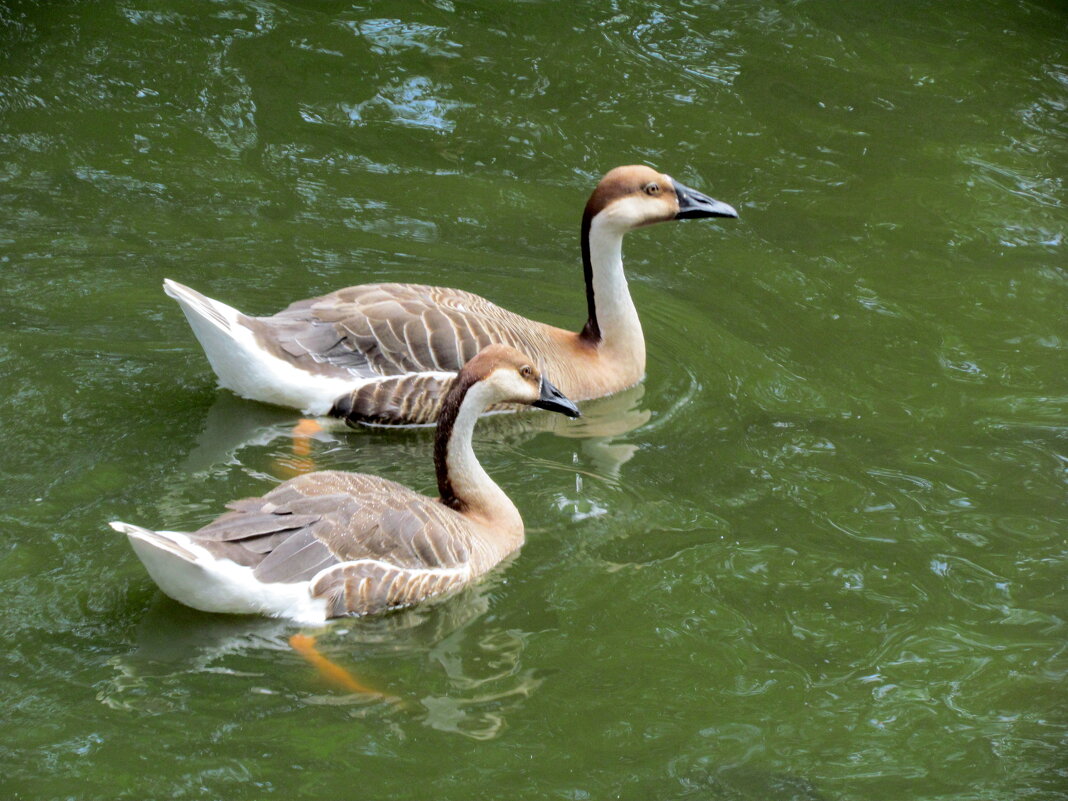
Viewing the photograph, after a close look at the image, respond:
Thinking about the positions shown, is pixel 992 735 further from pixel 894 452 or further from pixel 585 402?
pixel 585 402

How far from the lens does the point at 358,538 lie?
20.2 feet

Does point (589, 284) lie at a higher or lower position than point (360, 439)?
higher

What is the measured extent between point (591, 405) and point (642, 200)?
1.31m

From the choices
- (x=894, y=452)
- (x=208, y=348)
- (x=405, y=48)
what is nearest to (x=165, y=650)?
(x=208, y=348)

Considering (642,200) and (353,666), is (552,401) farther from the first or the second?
(642,200)

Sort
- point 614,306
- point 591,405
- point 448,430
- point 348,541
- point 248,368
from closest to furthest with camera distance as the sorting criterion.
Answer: point 348,541
point 448,430
point 248,368
point 591,405
point 614,306

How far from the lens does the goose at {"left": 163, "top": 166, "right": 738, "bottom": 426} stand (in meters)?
7.87

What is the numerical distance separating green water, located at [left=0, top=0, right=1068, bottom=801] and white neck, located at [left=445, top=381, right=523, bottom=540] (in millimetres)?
238

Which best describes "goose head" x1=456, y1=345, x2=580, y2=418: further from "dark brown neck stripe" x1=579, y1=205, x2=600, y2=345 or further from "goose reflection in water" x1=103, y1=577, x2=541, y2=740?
"dark brown neck stripe" x1=579, y1=205, x2=600, y2=345

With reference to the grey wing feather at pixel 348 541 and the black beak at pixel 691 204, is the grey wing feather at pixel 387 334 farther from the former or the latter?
the grey wing feather at pixel 348 541

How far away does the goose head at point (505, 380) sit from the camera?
669 centimetres

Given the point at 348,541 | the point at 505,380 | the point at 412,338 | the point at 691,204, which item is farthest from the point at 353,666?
the point at 691,204

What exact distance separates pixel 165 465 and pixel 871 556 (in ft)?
12.0

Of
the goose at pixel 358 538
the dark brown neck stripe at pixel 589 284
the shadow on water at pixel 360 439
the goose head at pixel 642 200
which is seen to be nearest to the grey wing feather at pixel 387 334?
the shadow on water at pixel 360 439
